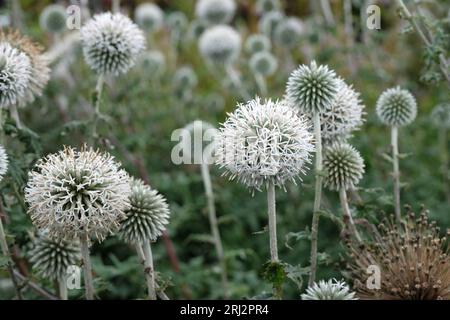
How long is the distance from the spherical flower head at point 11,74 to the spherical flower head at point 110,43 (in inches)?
26.4

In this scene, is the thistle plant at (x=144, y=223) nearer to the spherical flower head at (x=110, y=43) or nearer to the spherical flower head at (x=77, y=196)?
the spherical flower head at (x=77, y=196)

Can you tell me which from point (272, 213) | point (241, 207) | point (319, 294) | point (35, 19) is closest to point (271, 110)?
point (272, 213)

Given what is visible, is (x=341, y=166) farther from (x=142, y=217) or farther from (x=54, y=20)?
(x=54, y=20)

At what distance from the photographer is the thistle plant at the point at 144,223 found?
330 cm

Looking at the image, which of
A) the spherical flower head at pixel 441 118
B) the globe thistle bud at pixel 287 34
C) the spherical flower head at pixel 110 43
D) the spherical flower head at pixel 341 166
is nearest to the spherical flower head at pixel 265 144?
the spherical flower head at pixel 341 166

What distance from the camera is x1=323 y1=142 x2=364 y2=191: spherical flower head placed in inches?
145

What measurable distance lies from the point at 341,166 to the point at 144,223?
1.22 metres

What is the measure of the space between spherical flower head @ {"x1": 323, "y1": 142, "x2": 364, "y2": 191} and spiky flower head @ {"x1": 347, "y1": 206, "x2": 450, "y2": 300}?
1.24 feet

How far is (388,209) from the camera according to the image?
5.57 metres

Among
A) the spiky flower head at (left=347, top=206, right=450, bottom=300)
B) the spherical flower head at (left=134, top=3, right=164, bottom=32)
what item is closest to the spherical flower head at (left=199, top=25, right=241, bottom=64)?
the spherical flower head at (left=134, top=3, right=164, bottom=32)

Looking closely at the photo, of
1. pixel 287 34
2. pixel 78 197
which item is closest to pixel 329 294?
pixel 78 197

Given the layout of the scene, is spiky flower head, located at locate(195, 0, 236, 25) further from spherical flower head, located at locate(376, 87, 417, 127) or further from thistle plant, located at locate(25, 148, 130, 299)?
thistle plant, located at locate(25, 148, 130, 299)

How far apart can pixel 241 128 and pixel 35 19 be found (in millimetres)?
8602

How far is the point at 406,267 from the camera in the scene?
327 cm
